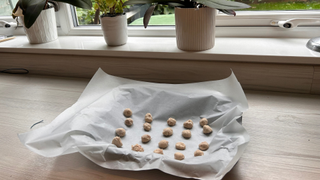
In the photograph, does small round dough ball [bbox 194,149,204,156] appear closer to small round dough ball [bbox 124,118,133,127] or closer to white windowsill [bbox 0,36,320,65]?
small round dough ball [bbox 124,118,133,127]

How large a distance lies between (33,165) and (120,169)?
0.21 metres

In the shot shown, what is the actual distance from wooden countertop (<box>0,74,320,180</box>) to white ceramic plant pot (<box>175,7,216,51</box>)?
226 millimetres

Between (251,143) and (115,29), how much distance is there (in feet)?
2.04

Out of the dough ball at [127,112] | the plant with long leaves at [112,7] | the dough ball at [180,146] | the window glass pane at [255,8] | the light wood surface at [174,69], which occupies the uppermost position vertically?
the plant with long leaves at [112,7]

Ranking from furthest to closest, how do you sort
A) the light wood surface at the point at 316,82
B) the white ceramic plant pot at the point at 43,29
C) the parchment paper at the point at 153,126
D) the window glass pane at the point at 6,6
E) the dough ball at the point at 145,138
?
the window glass pane at the point at 6,6, the white ceramic plant pot at the point at 43,29, the light wood surface at the point at 316,82, the dough ball at the point at 145,138, the parchment paper at the point at 153,126

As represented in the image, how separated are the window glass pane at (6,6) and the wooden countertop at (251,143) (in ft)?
2.17

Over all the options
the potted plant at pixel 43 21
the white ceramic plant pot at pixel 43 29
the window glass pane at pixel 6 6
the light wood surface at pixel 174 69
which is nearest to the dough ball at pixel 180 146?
the light wood surface at pixel 174 69

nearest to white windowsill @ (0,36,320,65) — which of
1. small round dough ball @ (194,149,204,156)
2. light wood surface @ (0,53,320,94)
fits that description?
light wood surface @ (0,53,320,94)

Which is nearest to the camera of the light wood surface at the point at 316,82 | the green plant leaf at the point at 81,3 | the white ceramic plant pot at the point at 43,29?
the light wood surface at the point at 316,82

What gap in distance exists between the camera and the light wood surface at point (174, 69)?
2.61 ft

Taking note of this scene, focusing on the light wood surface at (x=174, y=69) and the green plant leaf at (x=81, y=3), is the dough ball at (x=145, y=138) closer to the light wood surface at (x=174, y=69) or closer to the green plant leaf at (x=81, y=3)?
the light wood surface at (x=174, y=69)

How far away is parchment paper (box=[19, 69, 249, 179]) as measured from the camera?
513mm

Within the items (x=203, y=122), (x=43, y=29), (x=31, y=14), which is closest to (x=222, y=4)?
(x=203, y=122)

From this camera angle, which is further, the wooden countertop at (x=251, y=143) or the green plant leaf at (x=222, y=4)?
the green plant leaf at (x=222, y=4)
